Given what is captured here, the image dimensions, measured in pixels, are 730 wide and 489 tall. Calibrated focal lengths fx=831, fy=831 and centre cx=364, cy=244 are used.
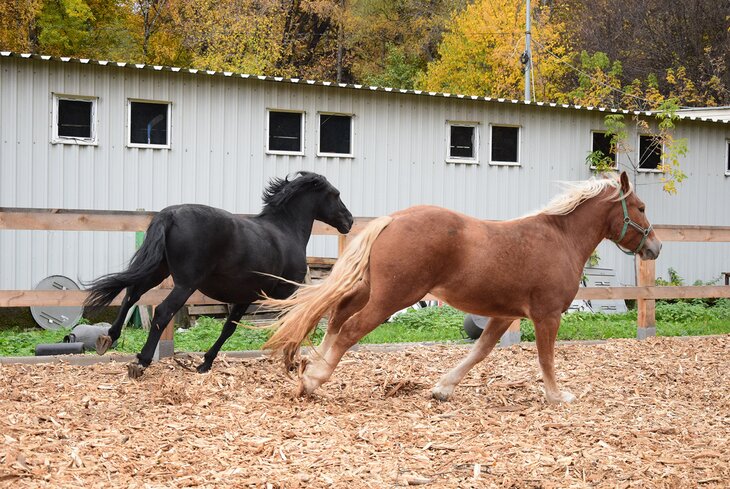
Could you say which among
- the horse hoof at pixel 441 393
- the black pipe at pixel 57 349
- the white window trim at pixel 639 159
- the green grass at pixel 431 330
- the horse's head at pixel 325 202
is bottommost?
the green grass at pixel 431 330

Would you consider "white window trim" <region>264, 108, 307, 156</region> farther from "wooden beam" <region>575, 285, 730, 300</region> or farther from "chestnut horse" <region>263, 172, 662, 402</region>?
"chestnut horse" <region>263, 172, 662, 402</region>

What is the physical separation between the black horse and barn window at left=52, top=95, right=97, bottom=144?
6459 mm

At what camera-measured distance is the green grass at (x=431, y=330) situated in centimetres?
927

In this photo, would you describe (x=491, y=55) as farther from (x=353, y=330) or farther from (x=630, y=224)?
(x=353, y=330)

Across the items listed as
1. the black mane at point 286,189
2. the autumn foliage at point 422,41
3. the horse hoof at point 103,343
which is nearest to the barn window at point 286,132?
the black mane at point 286,189

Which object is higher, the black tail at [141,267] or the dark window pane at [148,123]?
the dark window pane at [148,123]

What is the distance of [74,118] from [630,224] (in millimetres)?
9142

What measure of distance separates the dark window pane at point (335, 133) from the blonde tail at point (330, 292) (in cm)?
899

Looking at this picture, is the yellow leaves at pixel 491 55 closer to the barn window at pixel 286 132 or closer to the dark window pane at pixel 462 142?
the dark window pane at pixel 462 142

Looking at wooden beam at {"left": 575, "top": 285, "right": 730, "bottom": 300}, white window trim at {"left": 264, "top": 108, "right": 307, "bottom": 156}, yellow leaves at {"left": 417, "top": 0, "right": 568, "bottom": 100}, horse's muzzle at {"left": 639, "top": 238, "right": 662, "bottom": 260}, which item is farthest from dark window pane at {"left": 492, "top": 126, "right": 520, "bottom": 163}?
yellow leaves at {"left": 417, "top": 0, "right": 568, "bottom": 100}

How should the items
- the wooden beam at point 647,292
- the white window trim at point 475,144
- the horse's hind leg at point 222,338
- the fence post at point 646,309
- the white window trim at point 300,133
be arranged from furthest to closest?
the white window trim at point 475,144 → the white window trim at point 300,133 → the fence post at point 646,309 → the wooden beam at point 647,292 → the horse's hind leg at point 222,338

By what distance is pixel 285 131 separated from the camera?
13852mm

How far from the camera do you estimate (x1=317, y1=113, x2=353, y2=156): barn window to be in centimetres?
1412

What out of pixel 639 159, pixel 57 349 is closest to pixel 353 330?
pixel 57 349
